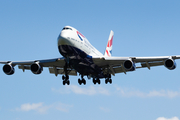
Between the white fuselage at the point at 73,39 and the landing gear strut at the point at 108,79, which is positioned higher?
the white fuselage at the point at 73,39

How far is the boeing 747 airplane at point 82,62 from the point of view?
3203 cm

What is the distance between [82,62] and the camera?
112ft


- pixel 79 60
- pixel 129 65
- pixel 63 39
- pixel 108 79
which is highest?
pixel 63 39

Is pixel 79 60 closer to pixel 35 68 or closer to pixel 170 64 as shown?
pixel 35 68

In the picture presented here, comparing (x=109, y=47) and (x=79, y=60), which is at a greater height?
(x=109, y=47)

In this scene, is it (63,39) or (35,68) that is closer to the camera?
(63,39)

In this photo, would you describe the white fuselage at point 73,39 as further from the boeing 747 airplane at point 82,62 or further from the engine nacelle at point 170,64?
the engine nacelle at point 170,64

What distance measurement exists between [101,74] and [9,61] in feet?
41.4

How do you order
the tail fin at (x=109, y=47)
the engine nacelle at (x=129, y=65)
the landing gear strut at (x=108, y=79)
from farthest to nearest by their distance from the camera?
1. the tail fin at (x=109, y=47)
2. the landing gear strut at (x=108, y=79)
3. the engine nacelle at (x=129, y=65)

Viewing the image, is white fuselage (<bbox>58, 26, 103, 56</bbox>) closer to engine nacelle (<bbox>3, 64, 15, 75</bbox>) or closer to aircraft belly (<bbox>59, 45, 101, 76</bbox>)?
aircraft belly (<bbox>59, 45, 101, 76</bbox>)

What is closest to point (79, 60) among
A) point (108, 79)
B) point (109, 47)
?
point (108, 79)

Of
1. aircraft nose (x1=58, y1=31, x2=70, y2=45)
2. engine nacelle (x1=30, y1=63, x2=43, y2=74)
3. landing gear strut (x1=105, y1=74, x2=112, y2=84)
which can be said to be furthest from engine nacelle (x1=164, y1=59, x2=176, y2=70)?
engine nacelle (x1=30, y1=63, x2=43, y2=74)

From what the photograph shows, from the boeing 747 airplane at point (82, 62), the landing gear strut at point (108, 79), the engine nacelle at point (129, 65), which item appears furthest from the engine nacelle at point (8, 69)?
the engine nacelle at point (129, 65)

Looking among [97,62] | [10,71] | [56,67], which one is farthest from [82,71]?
[10,71]
